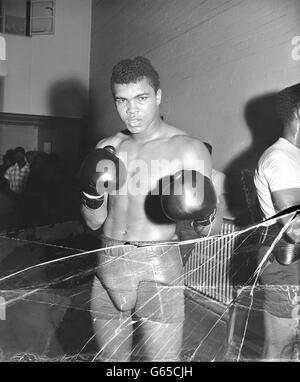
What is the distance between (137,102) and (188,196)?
258 millimetres

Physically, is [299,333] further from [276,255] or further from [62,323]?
[62,323]

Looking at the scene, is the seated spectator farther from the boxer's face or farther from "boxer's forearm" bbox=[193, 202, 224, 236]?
"boxer's forearm" bbox=[193, 202, 224, 236]

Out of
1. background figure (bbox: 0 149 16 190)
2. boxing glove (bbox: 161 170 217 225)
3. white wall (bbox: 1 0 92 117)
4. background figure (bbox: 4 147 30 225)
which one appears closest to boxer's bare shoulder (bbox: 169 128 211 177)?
boxing glove (bbox: 161 170 217 225)

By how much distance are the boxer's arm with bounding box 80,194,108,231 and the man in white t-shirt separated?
1.18ft

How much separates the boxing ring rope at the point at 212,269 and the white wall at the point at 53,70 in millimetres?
948

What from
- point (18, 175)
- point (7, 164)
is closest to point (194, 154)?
point (7, 164)

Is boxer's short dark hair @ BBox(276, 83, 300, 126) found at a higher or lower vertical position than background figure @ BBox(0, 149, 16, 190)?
higher

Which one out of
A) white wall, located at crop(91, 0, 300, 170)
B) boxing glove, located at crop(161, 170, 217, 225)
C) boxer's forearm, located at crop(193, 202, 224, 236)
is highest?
white wall, located at crop(91, 0, 300, 170)

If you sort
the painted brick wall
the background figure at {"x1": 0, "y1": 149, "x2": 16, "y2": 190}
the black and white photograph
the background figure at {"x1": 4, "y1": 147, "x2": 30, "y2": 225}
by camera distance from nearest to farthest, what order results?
the black and white photograph < the painted brick wall < the background figure at {"x1": 0, "y1": 149, "x2": 16, "y2": 190} < the background figure at {"x1": 4, "y1": 147, "x2": 30, "y2": 225}

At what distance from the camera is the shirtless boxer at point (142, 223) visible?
0.58 metres

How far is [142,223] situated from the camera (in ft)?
2.82

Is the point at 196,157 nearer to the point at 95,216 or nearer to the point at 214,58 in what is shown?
the point at 95,216

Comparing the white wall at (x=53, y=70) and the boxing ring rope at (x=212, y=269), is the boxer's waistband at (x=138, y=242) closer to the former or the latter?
the boxing ring rope at (x=212, y=269)

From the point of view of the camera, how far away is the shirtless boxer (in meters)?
0.58
